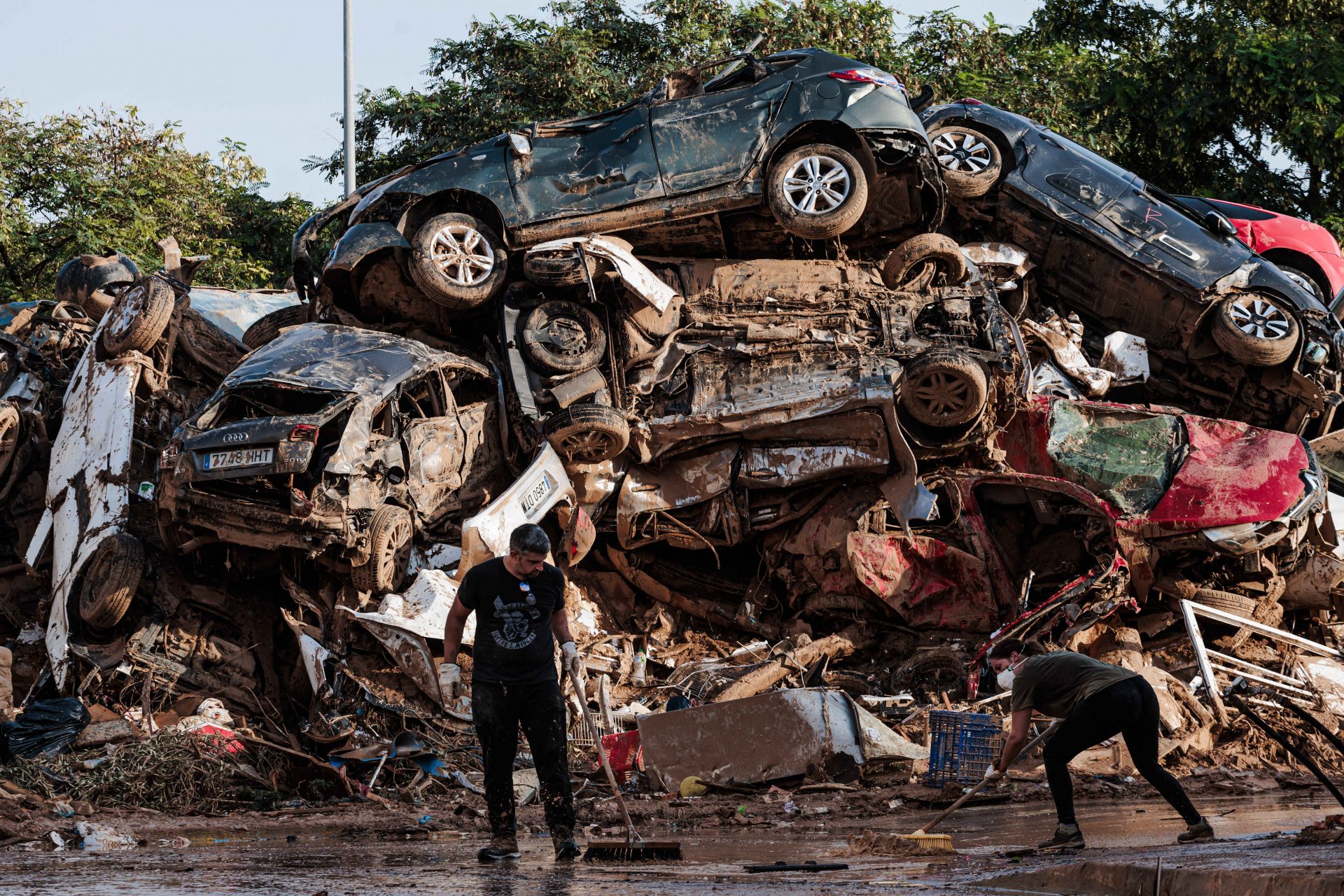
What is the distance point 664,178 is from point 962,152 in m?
3.69

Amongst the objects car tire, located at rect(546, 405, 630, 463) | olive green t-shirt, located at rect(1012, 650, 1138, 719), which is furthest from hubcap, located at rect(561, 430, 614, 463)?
olive green t-shirt, located at rect(1012, 650, 1138, 719)

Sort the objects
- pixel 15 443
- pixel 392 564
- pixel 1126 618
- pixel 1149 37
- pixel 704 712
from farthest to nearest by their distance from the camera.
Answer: pixel 1149 37
pixel 15 443
pixel 1126 618
pixel 392 564
pixel 704 712

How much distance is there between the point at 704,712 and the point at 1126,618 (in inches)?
203

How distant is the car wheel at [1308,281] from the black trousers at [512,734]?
12440 mm

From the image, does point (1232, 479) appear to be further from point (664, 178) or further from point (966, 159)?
point (664, 178)

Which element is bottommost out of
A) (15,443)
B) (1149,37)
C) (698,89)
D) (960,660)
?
(960,660)

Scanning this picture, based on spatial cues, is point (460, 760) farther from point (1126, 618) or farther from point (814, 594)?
point (1126, 618)

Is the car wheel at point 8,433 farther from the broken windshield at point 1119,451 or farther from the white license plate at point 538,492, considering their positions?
the broken windshield at point 1119,451

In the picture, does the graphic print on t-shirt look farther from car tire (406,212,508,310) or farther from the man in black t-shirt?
car tire (406,212,508,310)

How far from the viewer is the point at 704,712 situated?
363 inches

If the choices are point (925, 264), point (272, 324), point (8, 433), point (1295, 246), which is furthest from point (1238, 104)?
point (8, 433)

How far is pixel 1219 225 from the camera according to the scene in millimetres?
14867

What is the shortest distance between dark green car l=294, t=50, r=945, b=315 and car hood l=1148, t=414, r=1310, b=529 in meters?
3.52

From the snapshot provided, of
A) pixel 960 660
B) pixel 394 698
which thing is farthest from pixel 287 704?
pixel 960 660
